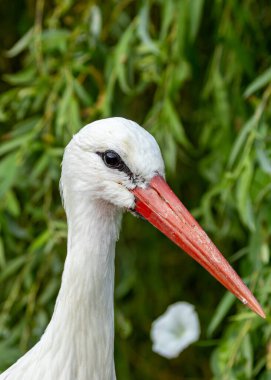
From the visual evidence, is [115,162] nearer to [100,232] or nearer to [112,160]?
[112,160]

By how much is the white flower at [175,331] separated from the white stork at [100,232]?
0.75 meters

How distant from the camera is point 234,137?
279 centimetres

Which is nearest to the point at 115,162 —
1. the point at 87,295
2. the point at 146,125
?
the point at 87,295

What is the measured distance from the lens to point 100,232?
5.75ft

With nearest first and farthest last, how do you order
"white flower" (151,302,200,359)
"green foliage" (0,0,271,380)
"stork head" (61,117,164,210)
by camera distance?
"stork head" (61,117,164,210) < "green foliage" (0,0,271,380) < "white flower" (151,302,200,359)

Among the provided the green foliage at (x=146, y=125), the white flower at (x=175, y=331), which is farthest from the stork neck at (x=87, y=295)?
the white flower at (x=175, y=331)

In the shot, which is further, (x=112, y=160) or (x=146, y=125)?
(x=146, y=125)

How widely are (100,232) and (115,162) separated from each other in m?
0.14

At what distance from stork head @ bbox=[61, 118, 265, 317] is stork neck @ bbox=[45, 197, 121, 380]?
0.04 metres

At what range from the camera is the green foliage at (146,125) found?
7.89 feet

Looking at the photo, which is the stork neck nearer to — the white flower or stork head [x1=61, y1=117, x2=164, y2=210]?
stork head [x1=61, y1=117, x2=164, y2=210]

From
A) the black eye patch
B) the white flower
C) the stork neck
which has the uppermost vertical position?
the black eye patch

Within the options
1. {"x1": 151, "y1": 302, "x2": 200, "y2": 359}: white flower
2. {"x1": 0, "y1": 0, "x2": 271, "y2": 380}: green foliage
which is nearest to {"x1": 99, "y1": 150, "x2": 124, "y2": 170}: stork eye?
{"x1": 0, "y1": 0, "x2": 271, "y2": 380}: green foliage

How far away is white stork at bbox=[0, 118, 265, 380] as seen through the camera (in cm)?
170
